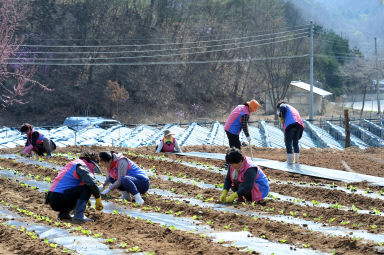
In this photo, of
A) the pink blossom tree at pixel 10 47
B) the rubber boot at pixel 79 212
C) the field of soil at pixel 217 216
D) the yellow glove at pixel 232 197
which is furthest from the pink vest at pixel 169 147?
the rubber boot at pixel 79 212

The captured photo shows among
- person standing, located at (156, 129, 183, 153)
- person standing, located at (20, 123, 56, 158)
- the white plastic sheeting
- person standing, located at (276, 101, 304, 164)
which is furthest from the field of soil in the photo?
the white plastic sheeting

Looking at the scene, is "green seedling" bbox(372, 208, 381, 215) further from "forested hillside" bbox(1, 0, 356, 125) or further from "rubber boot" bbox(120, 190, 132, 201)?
"forested hillside" bbox(1, 0, 356, 125)

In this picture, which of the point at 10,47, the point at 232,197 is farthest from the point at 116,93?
the point at 232,197

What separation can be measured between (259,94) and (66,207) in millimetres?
39263

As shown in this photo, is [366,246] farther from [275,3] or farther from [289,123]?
[275,3]

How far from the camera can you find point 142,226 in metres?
6.75

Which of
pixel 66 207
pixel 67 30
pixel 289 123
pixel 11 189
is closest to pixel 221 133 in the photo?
pixel 289 123

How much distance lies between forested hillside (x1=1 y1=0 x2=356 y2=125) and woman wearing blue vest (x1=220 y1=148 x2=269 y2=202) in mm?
Result: 29369

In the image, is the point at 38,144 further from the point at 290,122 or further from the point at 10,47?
the point at 290,122

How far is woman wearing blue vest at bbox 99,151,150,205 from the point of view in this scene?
320 inches

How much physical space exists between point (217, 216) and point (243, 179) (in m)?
0.85

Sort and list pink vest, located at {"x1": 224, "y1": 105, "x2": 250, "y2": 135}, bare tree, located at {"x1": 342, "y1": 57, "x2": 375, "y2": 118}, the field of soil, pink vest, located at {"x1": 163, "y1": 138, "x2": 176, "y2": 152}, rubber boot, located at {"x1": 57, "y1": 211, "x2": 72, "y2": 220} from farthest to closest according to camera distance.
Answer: bare tree, located at {"x1": 342, "y1": 57, "x2": 375, "y2": 118} < pink vest, located at {"x1": 163, "y1": 138, "x2": 176, "y2": 152} < pink vest, located at {"x1": 224, "y1": 105, "x2": 250, "y2": 135} < rubber boot, located at {"x1": 57, "y1": 211, "x2": 72, "y2": 220} < the field of soil

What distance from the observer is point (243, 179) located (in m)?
7.80

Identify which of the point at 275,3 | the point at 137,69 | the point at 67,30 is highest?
the point at 275,3
